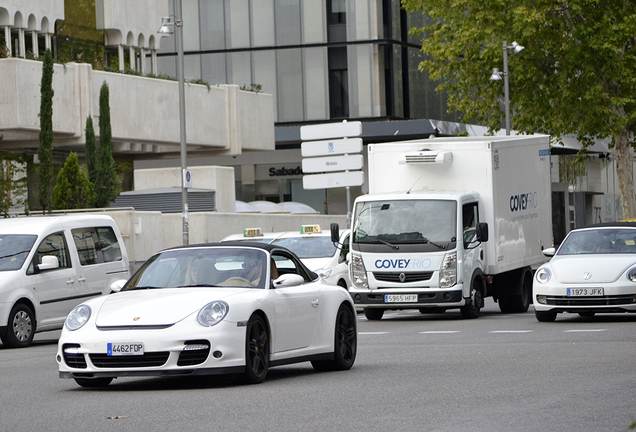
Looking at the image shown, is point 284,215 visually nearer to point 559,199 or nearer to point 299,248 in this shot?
point 299,248

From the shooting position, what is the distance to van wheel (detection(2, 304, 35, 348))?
1726 centimetres

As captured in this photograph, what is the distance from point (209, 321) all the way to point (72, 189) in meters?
24.3

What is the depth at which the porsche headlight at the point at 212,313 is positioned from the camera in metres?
10.2

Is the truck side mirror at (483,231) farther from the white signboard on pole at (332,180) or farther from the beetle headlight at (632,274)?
the white signboard on pole at (332,180)

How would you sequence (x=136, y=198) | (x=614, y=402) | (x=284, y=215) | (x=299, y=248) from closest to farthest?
(x=614, y=402), (x=299, y=248), (x=136, y=198), (x=284, y=215)

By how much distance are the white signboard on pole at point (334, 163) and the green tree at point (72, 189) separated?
6.82 metres

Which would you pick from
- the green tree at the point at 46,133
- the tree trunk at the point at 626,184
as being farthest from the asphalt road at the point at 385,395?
the tree trunk at the point at 626,184

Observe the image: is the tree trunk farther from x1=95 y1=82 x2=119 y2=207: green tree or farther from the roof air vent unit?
the roof air vent unit

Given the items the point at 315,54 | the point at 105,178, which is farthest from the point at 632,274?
the point at 315,54

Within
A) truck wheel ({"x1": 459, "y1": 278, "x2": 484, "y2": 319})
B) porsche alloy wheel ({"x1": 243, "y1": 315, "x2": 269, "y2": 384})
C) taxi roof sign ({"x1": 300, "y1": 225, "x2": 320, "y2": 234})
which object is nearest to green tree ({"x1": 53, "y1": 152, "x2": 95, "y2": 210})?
taxi roof sign ({"x1": 300, "y1": 225, "x2": 320, "y2": 234})

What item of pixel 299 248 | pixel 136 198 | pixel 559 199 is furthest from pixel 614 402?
pixel 559 199

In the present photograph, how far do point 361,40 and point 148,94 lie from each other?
1833 centimetres

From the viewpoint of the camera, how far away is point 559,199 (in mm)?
70688

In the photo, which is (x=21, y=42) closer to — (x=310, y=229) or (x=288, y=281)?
(x=310, y=229)
